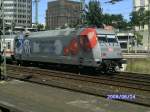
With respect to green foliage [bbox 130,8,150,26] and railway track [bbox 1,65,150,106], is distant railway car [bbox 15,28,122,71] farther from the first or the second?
green foliage [bbox 130,8,150,26]

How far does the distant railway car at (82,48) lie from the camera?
2503 centimetres

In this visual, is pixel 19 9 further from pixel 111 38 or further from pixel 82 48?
pixel 82 48

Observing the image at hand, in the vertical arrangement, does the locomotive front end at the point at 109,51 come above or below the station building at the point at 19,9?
below

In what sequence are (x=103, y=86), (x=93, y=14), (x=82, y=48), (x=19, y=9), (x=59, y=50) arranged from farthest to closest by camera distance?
(x=19, y=9) < (x=93, y=14) < (x=59, y=50) < (x=82, y=48) < (x=103, y=86)

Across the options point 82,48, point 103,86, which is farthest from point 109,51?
point 103,86

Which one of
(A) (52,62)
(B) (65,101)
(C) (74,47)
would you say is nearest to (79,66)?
(C) (74,47)

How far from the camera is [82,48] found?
2584 cm

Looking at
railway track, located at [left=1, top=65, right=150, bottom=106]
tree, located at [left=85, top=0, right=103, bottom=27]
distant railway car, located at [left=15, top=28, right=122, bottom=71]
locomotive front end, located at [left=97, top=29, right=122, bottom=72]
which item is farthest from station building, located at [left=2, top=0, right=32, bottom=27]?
railway track, located at [left=1, top=65, right=150, bottom=106]

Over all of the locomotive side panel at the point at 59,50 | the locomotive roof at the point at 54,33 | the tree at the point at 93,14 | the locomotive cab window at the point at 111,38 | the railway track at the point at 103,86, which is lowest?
the railway track at the point at 103,86

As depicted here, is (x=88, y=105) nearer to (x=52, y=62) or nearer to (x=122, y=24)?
(x=52, y=62)

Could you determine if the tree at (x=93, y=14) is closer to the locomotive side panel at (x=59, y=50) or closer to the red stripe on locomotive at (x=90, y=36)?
the locomotive side panel at (x=59, y=50)

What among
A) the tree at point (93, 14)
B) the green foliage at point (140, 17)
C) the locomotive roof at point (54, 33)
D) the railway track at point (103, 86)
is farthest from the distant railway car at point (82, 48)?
the green foliage at point (140, 17)

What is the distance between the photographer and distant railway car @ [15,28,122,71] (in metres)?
25.0

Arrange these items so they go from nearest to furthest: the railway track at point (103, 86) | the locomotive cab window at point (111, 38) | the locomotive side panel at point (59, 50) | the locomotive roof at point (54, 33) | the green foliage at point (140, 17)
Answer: the railway track at point (103, 86)
the locomotive side panel at point (59, 50)
the locomotive cab window at point (111, 38)
the locomotive roof at point (54, 33)
the green foliage at point (140, 17)
